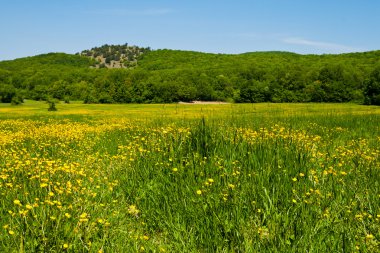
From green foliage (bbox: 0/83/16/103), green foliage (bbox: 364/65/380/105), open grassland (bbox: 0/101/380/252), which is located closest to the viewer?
open grassland (bbox: 0/101/380/252)

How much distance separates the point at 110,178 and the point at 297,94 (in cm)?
8690

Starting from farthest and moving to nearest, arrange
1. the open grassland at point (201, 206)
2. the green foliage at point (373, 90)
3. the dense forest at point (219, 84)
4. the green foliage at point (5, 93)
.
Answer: the dense forest at point (219, 84) < the green foliage at point (5, 93) < the green foliage at point (373, 90) < the open grassland at point (201, 206)

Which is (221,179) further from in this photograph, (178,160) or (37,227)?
(37,227)

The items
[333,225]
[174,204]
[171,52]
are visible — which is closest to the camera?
[333,225]

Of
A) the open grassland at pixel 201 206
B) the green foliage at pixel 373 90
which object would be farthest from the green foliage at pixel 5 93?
the open grassland at pixel 201 206

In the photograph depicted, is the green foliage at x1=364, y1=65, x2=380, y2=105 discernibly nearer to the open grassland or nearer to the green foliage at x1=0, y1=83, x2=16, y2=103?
the open grassland

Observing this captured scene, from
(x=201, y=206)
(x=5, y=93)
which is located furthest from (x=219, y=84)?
(x=201, y=206)

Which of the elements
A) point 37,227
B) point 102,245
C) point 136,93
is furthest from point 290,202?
point 136,93

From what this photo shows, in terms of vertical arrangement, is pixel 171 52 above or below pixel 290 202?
above

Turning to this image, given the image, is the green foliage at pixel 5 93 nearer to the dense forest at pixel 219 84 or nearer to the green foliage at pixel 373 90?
the dense forest at pixel 219 84

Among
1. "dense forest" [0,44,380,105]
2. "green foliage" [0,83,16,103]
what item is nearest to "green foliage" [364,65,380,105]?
"dense forest" [0,44,380,105]

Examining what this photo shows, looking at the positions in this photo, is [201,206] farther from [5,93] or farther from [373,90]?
[5,93]

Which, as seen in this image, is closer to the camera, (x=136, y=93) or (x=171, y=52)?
(x=136, y=93)

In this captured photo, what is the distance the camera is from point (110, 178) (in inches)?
274
